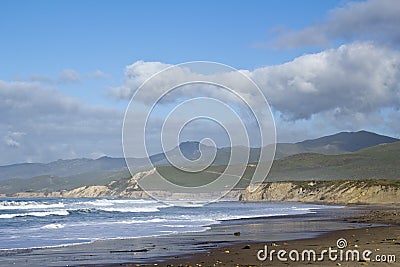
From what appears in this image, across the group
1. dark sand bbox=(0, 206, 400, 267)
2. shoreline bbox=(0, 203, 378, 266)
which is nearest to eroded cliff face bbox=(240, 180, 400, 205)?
shoreline bbox=(0, 203, 378, 266)

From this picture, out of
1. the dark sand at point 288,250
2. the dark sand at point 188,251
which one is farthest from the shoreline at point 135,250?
the dark sand at point 288,250

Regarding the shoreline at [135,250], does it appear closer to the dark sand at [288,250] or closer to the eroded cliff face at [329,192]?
the dark sand at [288,250]

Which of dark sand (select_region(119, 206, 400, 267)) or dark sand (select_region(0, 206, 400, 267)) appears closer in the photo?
dark sand (select_region(119, 206, 400, 267))

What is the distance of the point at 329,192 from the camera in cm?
12444

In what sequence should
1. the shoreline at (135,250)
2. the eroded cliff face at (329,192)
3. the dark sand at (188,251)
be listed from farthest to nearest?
1. the eroded cliff face at (329,192)
2. the shoreline at (135,250)
3. the dark sand at (188,251)

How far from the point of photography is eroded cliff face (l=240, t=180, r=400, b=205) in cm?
10500

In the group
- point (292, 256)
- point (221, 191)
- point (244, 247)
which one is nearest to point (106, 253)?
point (244, 247)

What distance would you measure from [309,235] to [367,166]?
164790 millimetres

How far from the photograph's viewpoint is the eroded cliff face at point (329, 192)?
4134 inches

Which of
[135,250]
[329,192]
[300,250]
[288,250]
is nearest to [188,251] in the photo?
[135,250]

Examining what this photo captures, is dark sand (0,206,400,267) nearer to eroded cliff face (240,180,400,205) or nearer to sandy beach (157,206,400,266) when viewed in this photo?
sandy beach (157,206,400,266)

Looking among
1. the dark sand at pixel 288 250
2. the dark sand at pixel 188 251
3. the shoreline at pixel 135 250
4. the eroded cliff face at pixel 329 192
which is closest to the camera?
the dark sand at pixel 288 250

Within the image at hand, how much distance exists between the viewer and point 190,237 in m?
32.0

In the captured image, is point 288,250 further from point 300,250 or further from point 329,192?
point 329,192
